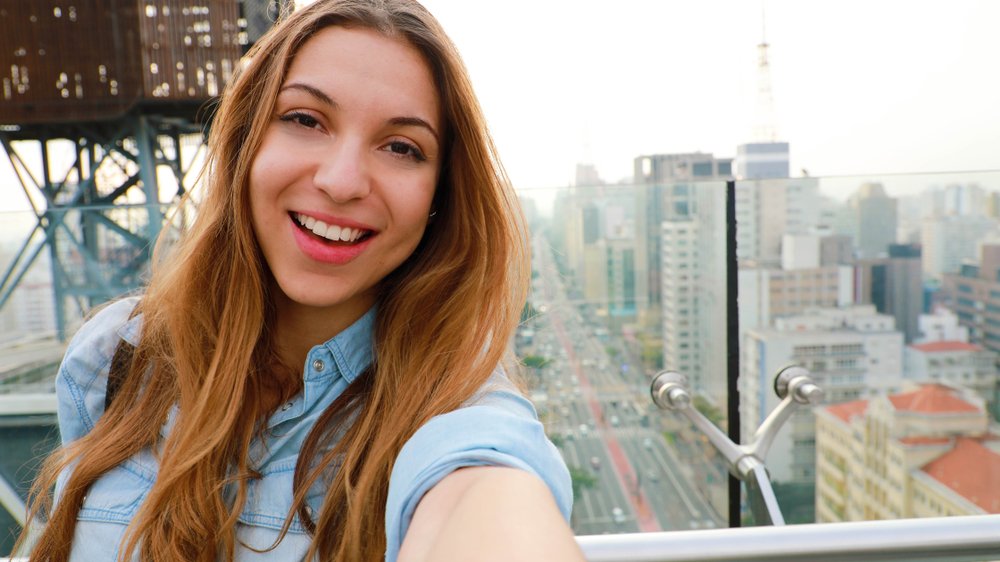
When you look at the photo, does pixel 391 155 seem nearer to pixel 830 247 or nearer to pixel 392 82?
pixel 392 82

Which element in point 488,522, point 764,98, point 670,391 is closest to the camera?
point 488,522

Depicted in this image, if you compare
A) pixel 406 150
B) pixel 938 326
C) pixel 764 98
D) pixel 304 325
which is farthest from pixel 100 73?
pixel 938 326

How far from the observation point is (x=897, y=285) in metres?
2.11

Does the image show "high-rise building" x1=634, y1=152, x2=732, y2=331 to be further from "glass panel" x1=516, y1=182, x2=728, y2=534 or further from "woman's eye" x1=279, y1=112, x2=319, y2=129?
"woman's eye" x1=279, y1=112, x2=319, y2=129

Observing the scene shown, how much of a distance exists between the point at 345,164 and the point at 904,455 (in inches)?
77.6

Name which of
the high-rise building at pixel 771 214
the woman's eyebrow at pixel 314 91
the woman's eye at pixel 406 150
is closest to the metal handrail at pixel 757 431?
the high-rise building at pixel 771 214

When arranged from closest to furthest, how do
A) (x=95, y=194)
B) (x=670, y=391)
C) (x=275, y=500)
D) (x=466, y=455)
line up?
(x=466, y=455) → (x=275, y=500) → (x=670, y=391) → (x=95, y=194)

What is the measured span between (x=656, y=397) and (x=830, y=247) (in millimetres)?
750

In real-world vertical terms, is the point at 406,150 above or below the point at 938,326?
above

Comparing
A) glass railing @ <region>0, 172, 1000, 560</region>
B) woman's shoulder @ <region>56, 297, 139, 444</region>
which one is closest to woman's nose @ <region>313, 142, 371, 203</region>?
woman's shoulder @ <region>56, 297, 139, 444</region>

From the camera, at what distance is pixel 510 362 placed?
1.04 meters

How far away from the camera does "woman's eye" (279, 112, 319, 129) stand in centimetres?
92

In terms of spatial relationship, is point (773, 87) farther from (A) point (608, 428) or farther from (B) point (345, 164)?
(B) point (345, 164)

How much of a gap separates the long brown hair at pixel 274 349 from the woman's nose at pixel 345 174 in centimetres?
13
